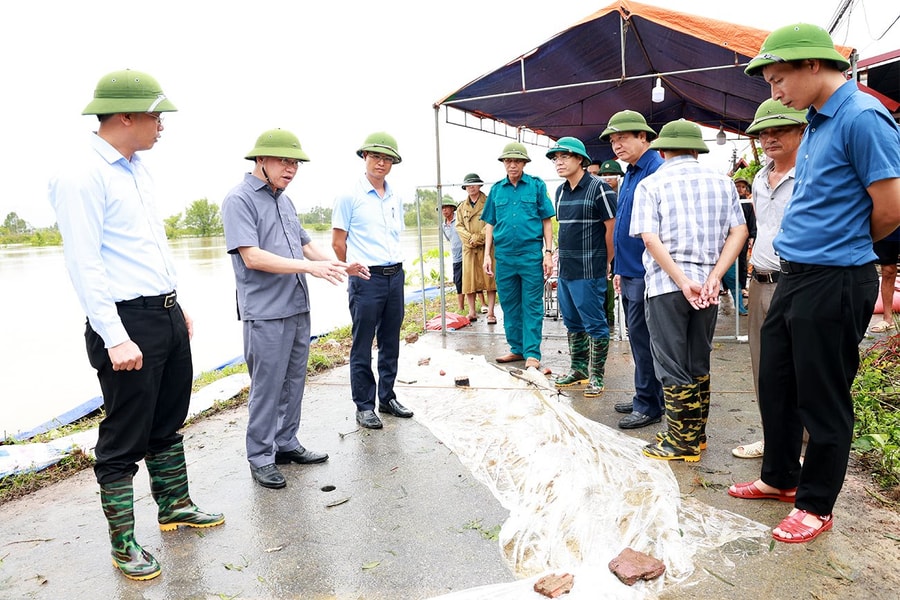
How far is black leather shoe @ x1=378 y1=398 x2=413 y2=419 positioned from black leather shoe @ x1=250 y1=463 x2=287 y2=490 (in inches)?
42.5

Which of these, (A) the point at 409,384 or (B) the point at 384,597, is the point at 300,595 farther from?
(A) the point at 409,384

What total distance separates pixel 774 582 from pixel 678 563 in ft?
1.00

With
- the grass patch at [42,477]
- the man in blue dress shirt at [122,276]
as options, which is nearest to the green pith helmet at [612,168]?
the man in blue dress shirt at [122,276]

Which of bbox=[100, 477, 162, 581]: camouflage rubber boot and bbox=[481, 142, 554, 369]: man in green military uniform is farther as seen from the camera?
bbox=[481, 142, 554, 369]: man in green military uniform

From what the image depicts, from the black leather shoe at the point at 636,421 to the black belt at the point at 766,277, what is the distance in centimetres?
112

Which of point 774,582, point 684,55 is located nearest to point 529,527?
point 774,582

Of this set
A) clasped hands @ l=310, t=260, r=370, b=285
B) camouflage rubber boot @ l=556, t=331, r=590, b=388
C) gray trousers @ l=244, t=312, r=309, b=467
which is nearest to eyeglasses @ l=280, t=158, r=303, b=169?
clasped hands @ l=310, t=260, r=370, b=285

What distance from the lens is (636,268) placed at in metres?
3.57

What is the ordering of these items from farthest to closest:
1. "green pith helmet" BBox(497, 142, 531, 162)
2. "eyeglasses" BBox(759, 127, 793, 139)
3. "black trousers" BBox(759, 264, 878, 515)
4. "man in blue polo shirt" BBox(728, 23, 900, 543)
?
"green pith helmet" BBox(497, 142, 531, 162)
"eyeglasses" BBox(759, 127, 793, 139)
"black trousers" BBox(759, 264, 878, 515)
"man in blue polo shirt" BBox(728, 23, 900, 543)

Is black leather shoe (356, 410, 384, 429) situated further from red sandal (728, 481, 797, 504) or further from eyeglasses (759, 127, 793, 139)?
eyeglasses (759, 127, 793, 139)

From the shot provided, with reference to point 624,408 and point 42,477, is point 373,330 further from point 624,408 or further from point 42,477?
point 42,477

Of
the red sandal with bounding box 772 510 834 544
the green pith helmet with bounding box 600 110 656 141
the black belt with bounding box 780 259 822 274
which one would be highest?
the green pith helmet with bounding box 600 110 656 141

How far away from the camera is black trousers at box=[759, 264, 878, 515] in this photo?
2.08 m

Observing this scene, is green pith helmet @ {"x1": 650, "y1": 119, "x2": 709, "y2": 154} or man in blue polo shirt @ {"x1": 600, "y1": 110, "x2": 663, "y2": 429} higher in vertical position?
green pith helmet @ {"x1": 650, "y1": 119, "x2": 709, "y2": 154}
